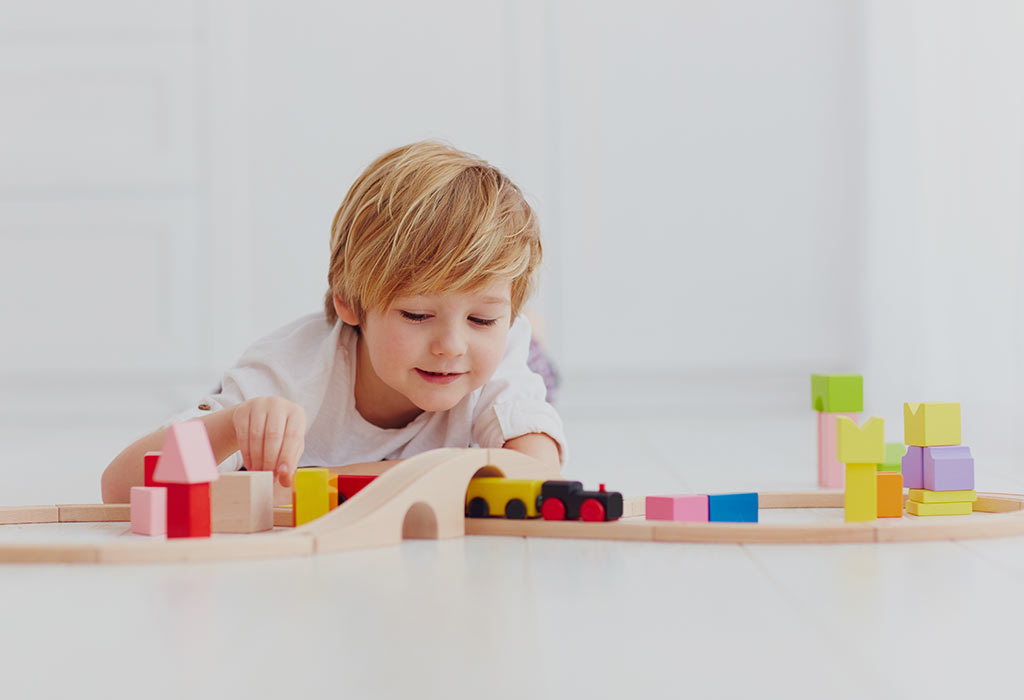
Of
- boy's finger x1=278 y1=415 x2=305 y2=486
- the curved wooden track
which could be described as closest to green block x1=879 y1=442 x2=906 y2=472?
the curved wooden track

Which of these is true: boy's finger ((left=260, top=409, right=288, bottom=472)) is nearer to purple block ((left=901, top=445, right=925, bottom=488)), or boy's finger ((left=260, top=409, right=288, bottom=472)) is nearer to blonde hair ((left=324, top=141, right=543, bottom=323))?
blonde hair ((left=324, top=141, right=543, bottom=323))

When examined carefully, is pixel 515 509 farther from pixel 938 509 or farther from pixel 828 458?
pixel 828 458

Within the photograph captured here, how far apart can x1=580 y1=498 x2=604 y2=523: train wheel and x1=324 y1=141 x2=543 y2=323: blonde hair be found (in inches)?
13.5

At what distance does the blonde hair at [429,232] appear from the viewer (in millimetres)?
1155


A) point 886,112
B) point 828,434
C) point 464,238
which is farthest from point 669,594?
point 886,112

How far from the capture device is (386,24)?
2.79 metres

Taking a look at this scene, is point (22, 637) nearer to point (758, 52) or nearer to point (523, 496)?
point (523, 496)

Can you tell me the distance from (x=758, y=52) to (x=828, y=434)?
1.62 metres

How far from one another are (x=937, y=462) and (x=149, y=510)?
2.00ft

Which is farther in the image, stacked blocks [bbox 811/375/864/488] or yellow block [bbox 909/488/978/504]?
stacked blocks [bbox 811/375/864/488]

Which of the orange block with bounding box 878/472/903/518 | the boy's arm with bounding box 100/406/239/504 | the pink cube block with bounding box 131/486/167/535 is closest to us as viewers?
the pink cube block with bounding box 131/486/167/535

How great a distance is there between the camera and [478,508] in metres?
0.90

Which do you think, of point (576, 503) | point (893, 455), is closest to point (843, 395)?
point (893, 455)

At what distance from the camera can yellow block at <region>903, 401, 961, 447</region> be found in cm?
94
